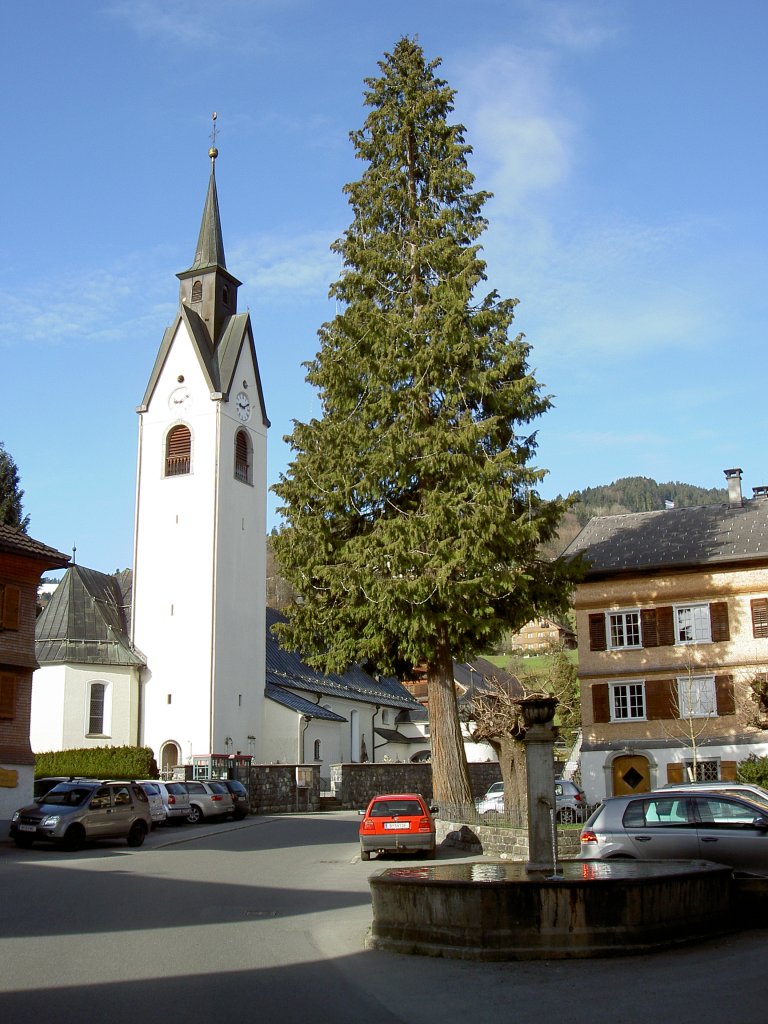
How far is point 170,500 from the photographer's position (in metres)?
52.2

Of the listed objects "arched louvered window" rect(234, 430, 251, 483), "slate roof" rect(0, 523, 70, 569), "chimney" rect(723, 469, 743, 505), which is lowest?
"slate roof" rect(0, 523, 70, 569)

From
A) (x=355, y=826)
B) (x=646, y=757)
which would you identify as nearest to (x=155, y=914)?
(x=355, y=826)

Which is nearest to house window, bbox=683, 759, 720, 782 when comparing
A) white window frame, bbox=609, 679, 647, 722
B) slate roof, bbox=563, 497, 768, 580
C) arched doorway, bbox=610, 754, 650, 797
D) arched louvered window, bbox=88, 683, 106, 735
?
arched doorway, bbox=610, 754, 650, 797

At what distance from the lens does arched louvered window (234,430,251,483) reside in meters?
53.7

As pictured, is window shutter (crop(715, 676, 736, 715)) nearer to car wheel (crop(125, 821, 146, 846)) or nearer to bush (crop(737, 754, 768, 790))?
Answer: bush (crop(737, 754, 768, 790))

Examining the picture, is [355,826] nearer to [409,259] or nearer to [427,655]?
[427,655]

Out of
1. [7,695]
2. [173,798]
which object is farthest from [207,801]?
[7,695]

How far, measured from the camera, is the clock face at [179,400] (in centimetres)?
5350

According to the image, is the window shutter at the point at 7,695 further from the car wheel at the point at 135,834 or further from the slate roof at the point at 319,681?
the slate roof at the point at 319,681

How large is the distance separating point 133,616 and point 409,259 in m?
29.0

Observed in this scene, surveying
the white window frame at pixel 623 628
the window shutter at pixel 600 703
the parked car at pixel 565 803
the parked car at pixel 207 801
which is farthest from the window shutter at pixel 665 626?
the parked car at pixel 207 801

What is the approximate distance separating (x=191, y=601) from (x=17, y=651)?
67.8 ft

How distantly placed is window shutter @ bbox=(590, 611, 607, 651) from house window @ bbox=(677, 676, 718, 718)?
299 cm

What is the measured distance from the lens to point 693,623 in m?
36.4
